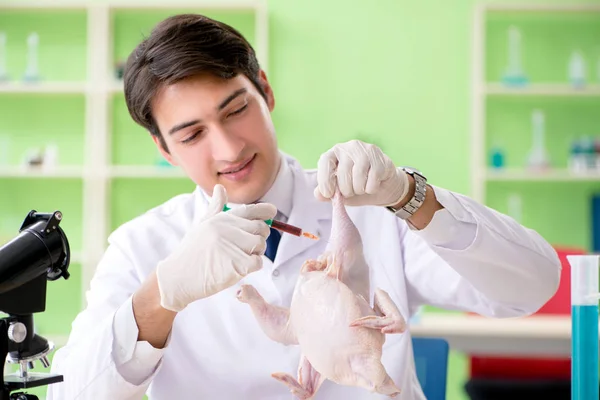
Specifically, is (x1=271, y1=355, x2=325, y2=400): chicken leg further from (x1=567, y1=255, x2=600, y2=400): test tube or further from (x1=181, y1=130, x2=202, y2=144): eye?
(x1=181, y1=130, x2=202, y2=144): eye

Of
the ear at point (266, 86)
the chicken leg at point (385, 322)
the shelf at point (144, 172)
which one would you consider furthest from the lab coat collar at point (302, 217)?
the shelf at point (144, 172)

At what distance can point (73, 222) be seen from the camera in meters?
4.48

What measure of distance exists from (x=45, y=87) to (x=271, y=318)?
11.0ft

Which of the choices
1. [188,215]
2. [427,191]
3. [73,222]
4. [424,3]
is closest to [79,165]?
[73,222]

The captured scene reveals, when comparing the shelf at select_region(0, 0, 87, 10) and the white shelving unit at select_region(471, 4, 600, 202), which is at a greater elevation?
the shelf at select_region(0, 0, 87, 10)

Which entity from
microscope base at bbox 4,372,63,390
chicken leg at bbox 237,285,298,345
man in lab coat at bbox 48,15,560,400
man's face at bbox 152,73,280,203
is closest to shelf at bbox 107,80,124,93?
man in lab coat at bbox 48,15,560,400

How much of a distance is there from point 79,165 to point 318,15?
5.44ft

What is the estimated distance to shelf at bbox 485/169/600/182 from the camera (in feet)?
13.4

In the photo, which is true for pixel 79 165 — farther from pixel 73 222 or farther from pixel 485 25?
pixel 485 25

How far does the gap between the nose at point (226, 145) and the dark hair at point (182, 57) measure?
12 centimetres

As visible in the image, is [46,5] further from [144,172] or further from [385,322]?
[385,322]

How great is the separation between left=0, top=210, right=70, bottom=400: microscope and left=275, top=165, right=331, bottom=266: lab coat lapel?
0.63 metres

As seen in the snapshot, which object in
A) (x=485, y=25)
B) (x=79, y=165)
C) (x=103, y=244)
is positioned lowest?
(x=103, y=244)

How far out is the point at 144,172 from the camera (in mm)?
4203
